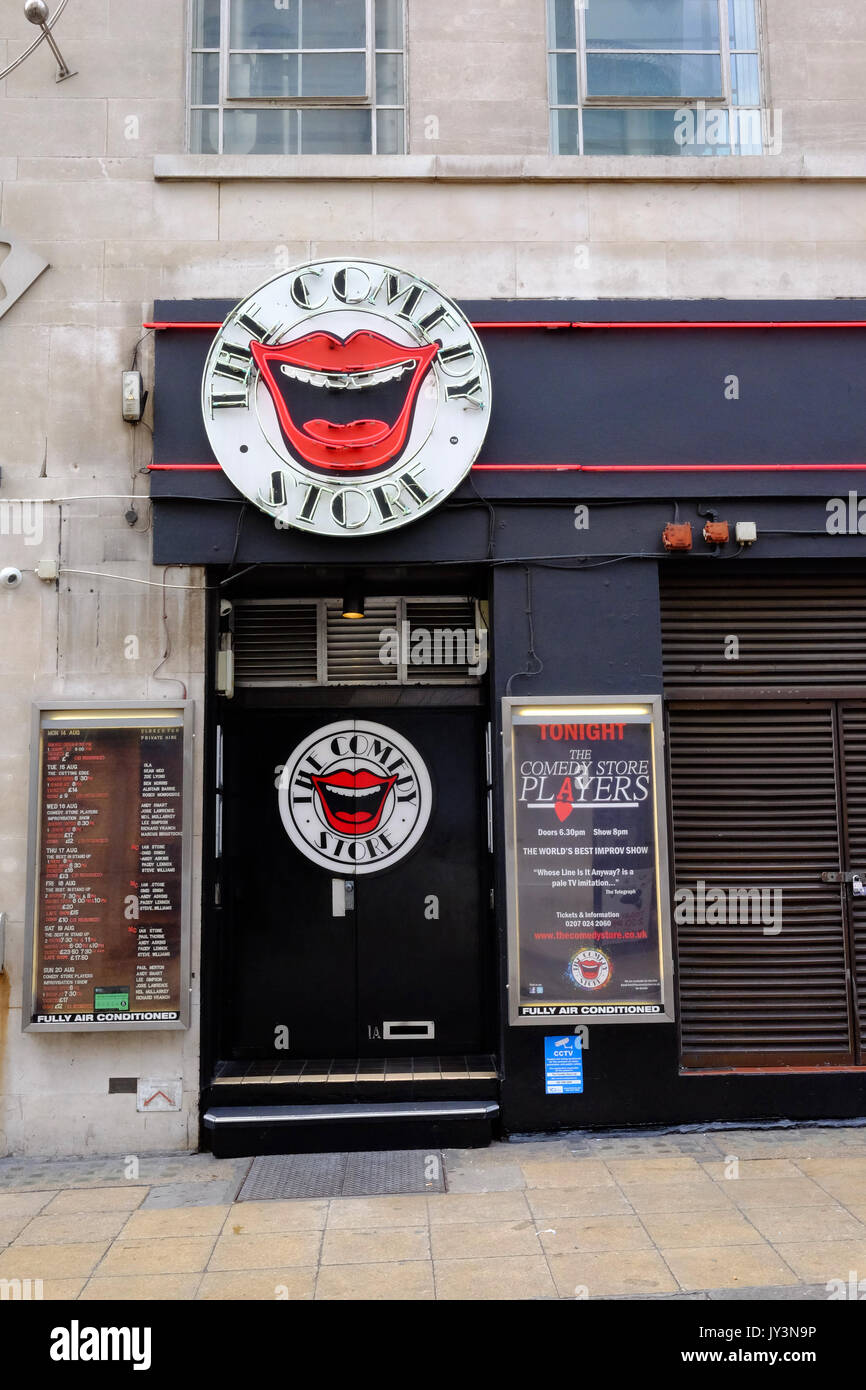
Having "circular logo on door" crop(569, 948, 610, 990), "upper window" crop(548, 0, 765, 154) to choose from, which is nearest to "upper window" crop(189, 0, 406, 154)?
"upper window" crop(548, 0, 765, 154)

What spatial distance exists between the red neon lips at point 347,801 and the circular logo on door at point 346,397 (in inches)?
72.5

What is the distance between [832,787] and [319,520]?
3.95m

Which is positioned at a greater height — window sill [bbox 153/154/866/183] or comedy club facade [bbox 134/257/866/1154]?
window sill [bbox 153/154/866/183]

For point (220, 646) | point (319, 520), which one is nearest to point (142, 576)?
point (220, 646)

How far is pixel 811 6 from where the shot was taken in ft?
24.5

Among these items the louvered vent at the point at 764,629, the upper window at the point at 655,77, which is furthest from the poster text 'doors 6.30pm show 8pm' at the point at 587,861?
the upper window at the point at 655,77

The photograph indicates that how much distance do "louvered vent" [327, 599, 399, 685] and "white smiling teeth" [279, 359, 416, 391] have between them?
1.55 meters

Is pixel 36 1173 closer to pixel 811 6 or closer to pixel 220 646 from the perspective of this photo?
pixel 220 646

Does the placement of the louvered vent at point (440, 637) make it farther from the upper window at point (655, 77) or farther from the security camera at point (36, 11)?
the security camera at point (36, 11)

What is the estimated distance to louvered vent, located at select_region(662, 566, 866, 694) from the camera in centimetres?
732

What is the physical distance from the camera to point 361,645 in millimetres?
7668

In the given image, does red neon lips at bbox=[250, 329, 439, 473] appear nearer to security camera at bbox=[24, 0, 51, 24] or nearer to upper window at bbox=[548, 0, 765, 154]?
upper window at bbox=[548, 0, 765, 154]

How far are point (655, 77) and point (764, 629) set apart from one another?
407 cm

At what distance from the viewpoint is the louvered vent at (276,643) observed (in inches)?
301
